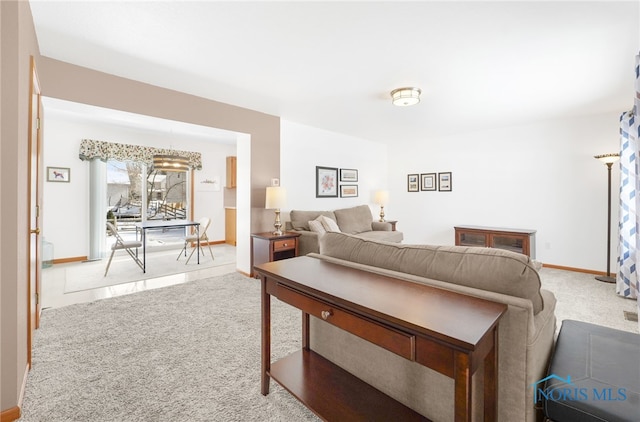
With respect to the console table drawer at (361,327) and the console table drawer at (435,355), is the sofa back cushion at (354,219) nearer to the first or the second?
the console table drawer at (361,327)

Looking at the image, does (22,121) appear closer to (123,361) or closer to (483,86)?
(123,361)

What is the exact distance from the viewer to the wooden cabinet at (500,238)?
4.49 metres

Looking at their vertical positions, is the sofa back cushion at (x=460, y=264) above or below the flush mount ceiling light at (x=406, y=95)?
below

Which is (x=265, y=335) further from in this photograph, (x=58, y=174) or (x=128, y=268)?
(x=58, y=174)


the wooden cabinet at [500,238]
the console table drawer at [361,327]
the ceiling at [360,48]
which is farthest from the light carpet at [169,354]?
the ceiling at [360,48]

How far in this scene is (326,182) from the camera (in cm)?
557

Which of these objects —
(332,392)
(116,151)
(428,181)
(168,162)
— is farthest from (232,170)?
(332,392)

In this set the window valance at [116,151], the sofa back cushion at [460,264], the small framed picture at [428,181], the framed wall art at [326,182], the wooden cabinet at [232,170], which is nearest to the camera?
the sofa back cushion at [460,264]

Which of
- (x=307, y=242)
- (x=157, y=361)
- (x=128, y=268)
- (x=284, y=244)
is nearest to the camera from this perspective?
(x=157, y=361)

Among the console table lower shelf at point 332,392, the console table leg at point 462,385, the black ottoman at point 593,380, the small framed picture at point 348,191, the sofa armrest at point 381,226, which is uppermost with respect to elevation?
the small framed picture at point 348,191

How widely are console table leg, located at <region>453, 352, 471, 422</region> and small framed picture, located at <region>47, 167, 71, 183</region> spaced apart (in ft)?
21.5

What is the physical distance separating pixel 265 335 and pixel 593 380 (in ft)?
4.90

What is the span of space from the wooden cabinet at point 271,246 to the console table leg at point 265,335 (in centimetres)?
222

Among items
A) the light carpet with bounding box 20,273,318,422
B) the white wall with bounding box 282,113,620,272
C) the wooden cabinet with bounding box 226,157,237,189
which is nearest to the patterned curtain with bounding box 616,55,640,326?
the white wall with bounding box 282,113,620,272
